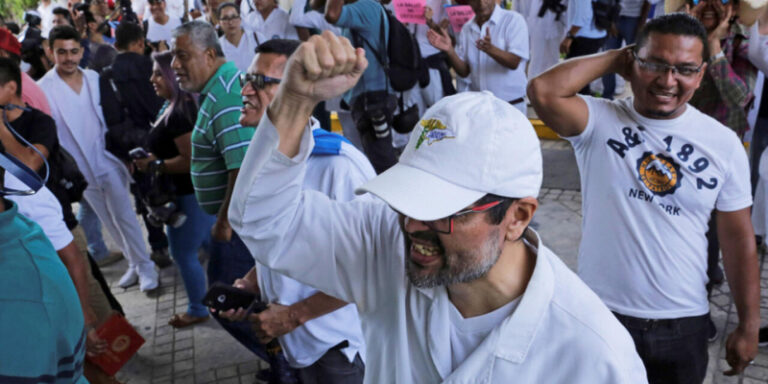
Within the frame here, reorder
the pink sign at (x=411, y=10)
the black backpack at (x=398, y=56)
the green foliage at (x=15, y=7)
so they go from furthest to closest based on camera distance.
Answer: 1. the green foliage at (x=15, y=7)
2. the pink sign at (x=411, y=10)
3. the black backpack at (x=398, y=56)

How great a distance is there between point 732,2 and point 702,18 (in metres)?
0.23

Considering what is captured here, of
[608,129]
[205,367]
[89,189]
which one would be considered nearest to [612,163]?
[608,129]

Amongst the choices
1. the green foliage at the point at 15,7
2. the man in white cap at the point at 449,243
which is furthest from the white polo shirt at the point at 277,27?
the green foliage at the point at 15,7

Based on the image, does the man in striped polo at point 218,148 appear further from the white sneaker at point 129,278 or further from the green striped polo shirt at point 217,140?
the white sneaker at point 129,278

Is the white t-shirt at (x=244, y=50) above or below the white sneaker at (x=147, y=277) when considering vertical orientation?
above

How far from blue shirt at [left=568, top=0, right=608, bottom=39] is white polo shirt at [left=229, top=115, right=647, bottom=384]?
6.18 metres

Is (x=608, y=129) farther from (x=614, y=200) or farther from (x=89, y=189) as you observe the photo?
(x=89, y=189)

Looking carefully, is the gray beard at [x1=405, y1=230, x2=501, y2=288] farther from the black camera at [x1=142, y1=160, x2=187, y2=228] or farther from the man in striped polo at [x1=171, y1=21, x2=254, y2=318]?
the black camera at [x1=142, y1=160, x2=187, y2=228]

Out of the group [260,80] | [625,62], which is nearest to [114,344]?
[260,80]

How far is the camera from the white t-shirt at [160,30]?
25.9 feet

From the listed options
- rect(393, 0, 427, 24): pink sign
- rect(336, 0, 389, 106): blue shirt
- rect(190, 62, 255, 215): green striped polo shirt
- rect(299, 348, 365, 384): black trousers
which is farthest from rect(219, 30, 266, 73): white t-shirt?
rect(299, 348, 365, 384): black trousers

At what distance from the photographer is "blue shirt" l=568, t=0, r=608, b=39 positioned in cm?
708

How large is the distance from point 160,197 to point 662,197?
2983mm

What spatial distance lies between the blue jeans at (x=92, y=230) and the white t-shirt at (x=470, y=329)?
4.95 meters
